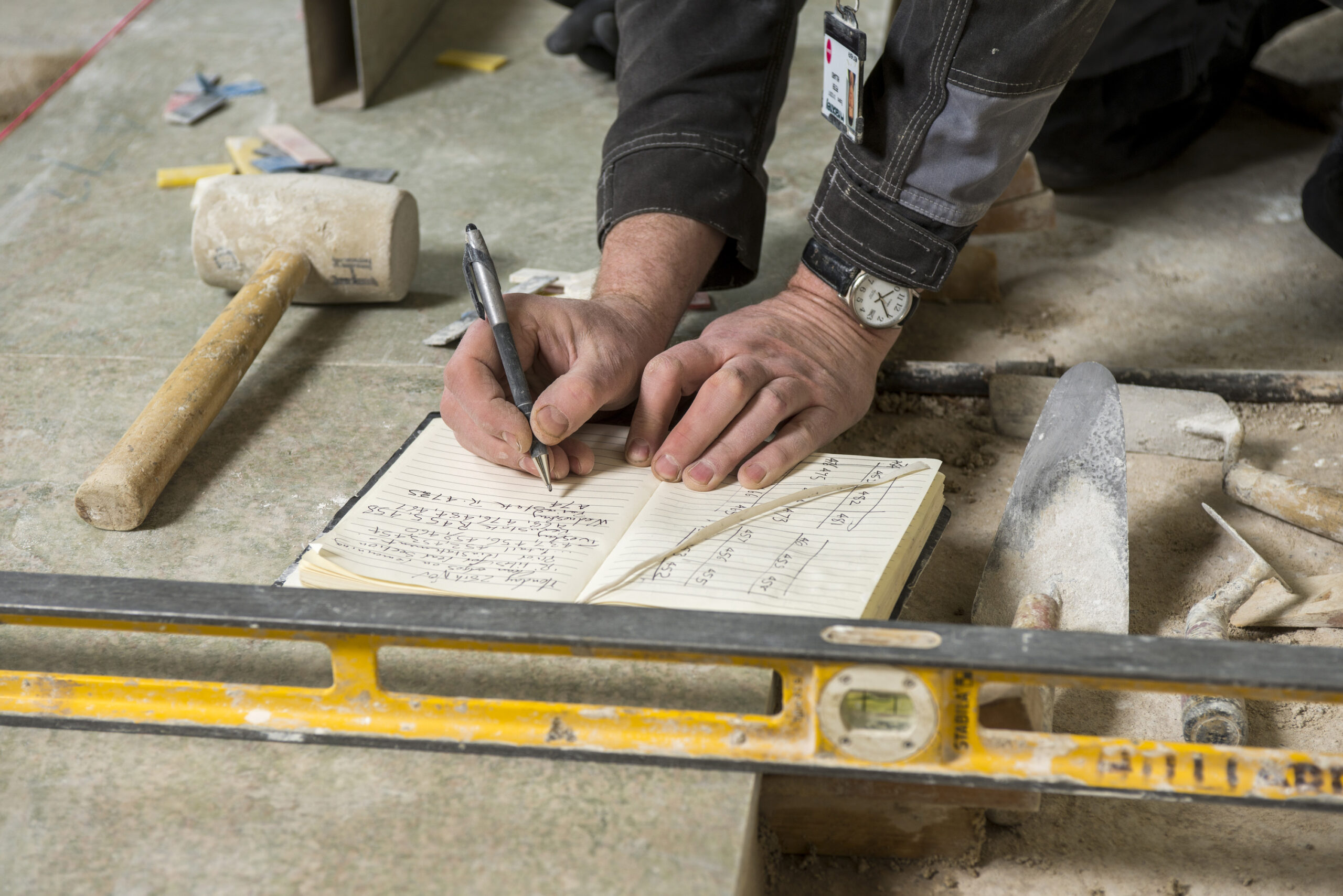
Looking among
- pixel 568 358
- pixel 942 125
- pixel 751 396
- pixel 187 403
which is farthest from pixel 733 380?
pixel 187 403

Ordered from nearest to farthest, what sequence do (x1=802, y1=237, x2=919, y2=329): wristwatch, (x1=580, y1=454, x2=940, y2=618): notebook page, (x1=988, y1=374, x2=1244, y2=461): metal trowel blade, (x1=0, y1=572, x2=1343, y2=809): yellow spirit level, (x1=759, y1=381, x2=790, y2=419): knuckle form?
(x1=0, y1=572, x2=1343, y2=809): yellow spirit level < (x1=580, y1=454, x2=940, y2=618): notebook page < (x1=759, y1=381, x2=790, y2=419): knuckle < (x1=802, y1=237, x2=919, y2=329): wristwatch < (x1=988, y1=374, x2=1244, y2=461): metal trowel blade

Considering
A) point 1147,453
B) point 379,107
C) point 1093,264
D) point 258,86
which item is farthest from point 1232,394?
point 258,86

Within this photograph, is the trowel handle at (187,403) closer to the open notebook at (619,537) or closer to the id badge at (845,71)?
the open notebook at (619,537)

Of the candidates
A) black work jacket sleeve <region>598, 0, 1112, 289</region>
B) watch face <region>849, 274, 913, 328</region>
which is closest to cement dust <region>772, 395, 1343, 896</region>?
watch face <region>849, 274, 913, 328</region>

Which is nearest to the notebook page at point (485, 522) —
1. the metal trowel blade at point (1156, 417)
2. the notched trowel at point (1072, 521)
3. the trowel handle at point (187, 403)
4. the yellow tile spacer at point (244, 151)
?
the trowel handle at point (187, 403)

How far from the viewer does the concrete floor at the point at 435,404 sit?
95 cm

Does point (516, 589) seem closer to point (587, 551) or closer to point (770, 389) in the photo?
point (587, 551)

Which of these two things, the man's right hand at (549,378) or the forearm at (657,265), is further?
the forearm at (657,265)

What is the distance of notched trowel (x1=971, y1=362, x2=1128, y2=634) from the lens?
1272mm

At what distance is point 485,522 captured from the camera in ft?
4.09

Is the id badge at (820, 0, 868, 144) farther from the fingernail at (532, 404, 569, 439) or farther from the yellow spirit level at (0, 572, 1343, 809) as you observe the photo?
the yellow spirit level at (0, 572, 1343, 809)

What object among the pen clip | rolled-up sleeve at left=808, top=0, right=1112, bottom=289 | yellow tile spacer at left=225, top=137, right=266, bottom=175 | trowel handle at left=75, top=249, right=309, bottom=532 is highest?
rolled-up sleeve at left=808, top=0, right=1112, bottom=289

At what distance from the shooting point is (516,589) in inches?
43.8

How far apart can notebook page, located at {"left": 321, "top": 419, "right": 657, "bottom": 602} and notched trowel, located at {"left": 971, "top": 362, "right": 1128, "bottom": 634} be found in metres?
0.50
